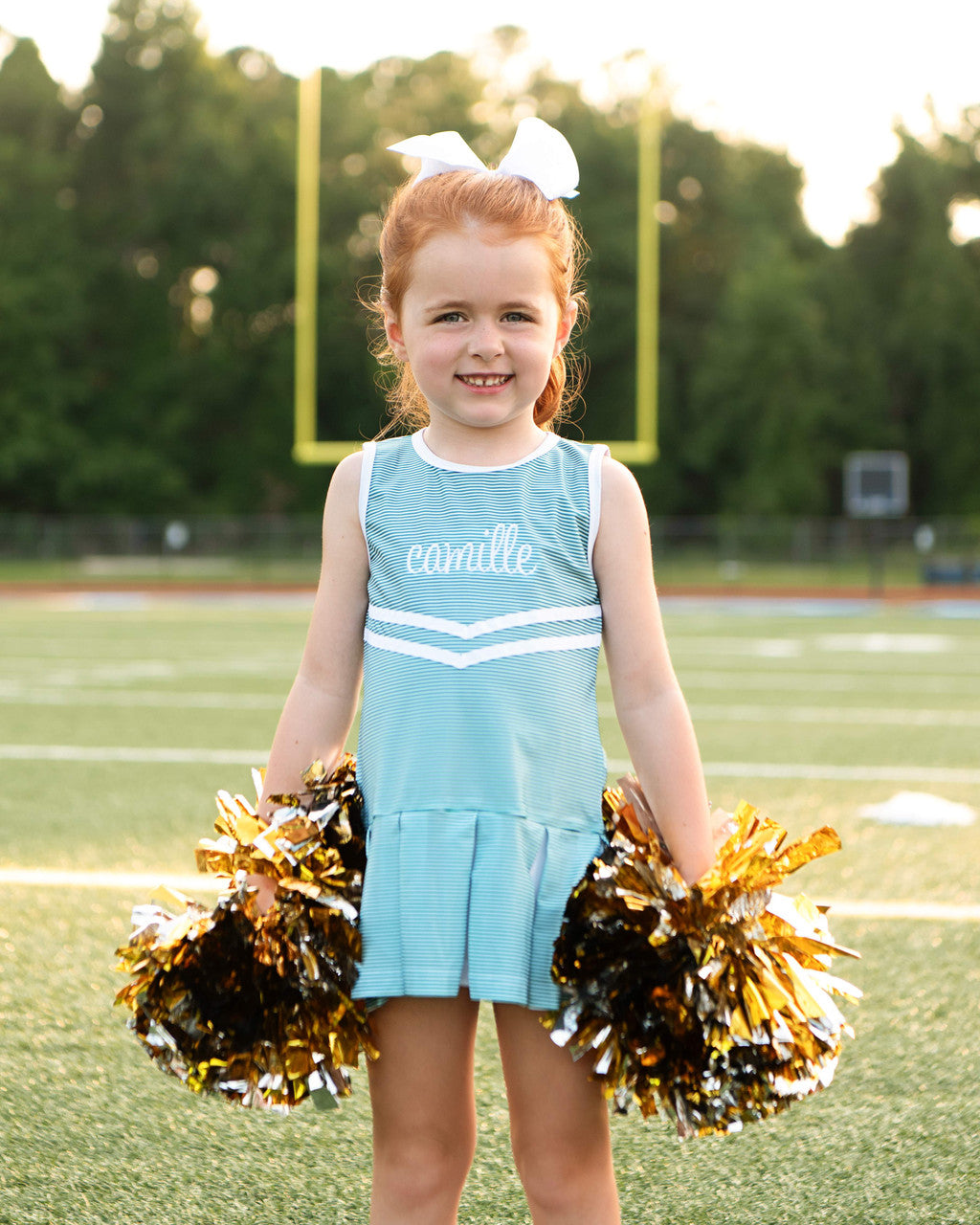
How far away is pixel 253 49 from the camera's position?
41438 millimetres

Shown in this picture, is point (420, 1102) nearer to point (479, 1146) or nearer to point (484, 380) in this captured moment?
point (484, 380)

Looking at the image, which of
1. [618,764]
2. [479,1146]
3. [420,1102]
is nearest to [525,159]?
[420,1102]

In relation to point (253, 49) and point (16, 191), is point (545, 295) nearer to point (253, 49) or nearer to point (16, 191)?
point (16, 191)

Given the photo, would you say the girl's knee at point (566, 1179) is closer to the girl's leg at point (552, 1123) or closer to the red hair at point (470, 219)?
the girl's leg at point (552, 1123)

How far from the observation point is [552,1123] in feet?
5.03

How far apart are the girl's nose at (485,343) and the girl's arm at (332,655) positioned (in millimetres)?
181

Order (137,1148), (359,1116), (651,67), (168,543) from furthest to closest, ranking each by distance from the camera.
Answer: (651,67), (168,543), (359,1116), (137,1148)

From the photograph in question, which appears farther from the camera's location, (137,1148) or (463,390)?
(137,1148)

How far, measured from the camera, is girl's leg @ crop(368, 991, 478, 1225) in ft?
5.02

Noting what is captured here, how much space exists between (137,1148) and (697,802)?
3.78 feet

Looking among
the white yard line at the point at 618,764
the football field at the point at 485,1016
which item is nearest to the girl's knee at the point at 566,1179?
the football field at the point at 485,1016

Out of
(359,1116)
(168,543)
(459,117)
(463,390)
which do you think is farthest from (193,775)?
(459,117)

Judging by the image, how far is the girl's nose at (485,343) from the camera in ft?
5.16

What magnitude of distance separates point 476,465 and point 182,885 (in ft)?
7.73
